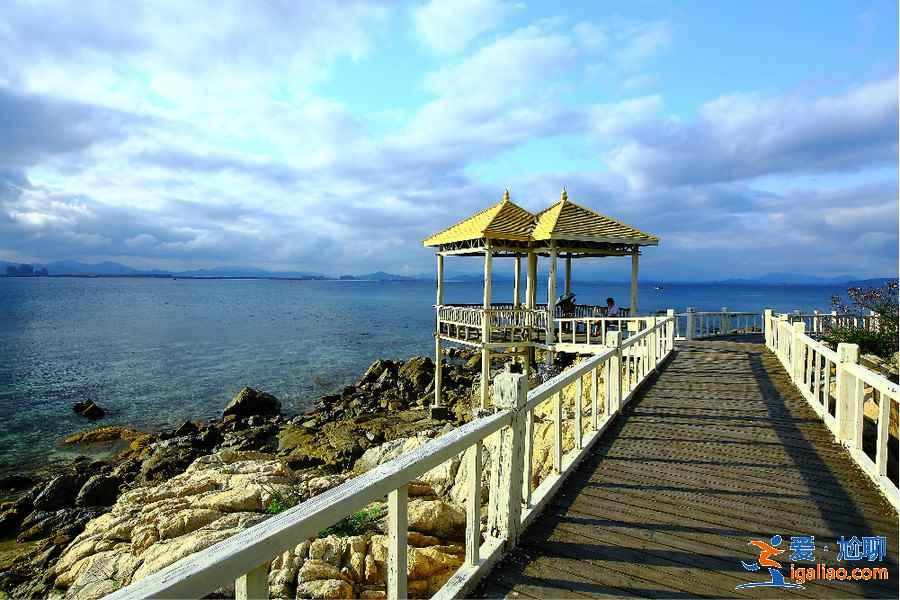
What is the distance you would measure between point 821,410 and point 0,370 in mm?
36979

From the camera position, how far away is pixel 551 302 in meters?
15.3

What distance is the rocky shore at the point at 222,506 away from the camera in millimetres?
4973

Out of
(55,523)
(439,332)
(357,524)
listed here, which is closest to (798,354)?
(357,524)

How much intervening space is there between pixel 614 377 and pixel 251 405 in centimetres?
1684

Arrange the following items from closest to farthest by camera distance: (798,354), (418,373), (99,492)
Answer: (798,354) → (99,492) → (418,373)

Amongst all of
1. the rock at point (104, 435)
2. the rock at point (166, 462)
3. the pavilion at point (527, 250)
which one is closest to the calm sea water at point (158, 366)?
the rock at point (104, 435)

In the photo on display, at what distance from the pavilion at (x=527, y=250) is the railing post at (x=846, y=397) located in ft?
27.8

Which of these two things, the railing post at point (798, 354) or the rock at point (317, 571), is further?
the railing post at point (798, 354)

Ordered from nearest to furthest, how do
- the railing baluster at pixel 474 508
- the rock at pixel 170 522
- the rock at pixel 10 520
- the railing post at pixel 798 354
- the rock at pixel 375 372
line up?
1. the railing baluster at pixel 474 508
2. the rock at pixel 170 522
3. the railing post at pixel 798 354
4. the rock at pixel 10 520
5. the rock at pixel 375 372

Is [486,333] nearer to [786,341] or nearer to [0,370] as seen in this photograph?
[786,341]

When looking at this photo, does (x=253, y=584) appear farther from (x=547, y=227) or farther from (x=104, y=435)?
(x=104, y=435)

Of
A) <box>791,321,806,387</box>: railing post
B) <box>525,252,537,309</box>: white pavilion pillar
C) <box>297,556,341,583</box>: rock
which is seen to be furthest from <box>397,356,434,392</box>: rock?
<box>297,556,341,583</box>: rock

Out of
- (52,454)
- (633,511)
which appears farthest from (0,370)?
(633,511)

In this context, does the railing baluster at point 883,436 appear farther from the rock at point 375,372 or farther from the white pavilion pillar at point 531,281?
the rock at point 375,372
